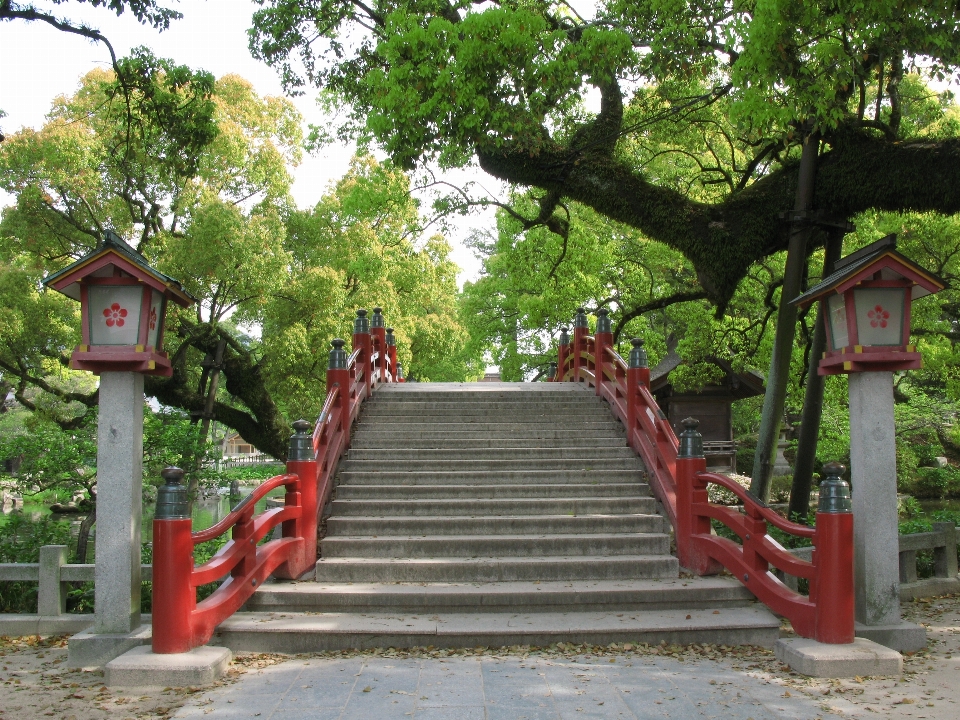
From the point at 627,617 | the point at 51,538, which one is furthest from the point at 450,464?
the point at 51,538

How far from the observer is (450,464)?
9.41m

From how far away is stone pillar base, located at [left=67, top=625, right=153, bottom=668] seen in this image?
5.80 meters

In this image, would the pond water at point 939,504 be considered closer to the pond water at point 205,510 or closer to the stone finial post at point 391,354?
the stone finial post at point 391,354

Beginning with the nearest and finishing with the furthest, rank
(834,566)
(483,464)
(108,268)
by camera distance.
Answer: (834,566) < (108,268) < (483,464)

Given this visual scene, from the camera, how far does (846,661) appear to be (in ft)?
18.0

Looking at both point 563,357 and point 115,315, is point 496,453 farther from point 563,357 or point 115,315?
point 563,357

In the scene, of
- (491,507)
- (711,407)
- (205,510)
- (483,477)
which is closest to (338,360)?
(483,477)

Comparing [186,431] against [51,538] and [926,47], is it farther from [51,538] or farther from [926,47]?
[926,47]

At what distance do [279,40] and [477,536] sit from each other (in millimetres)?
9573

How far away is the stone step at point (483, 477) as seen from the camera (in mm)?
9078

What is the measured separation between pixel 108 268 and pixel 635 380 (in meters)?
6.00

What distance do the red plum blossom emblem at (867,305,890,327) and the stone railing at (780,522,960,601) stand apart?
271cm

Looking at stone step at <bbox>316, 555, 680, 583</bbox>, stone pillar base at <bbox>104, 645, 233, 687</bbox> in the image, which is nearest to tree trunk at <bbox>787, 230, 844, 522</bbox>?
stone step at <bbox>316, 555, 680, 583</bbox>

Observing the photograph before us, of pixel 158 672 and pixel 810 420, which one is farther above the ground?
pixel 810 420
